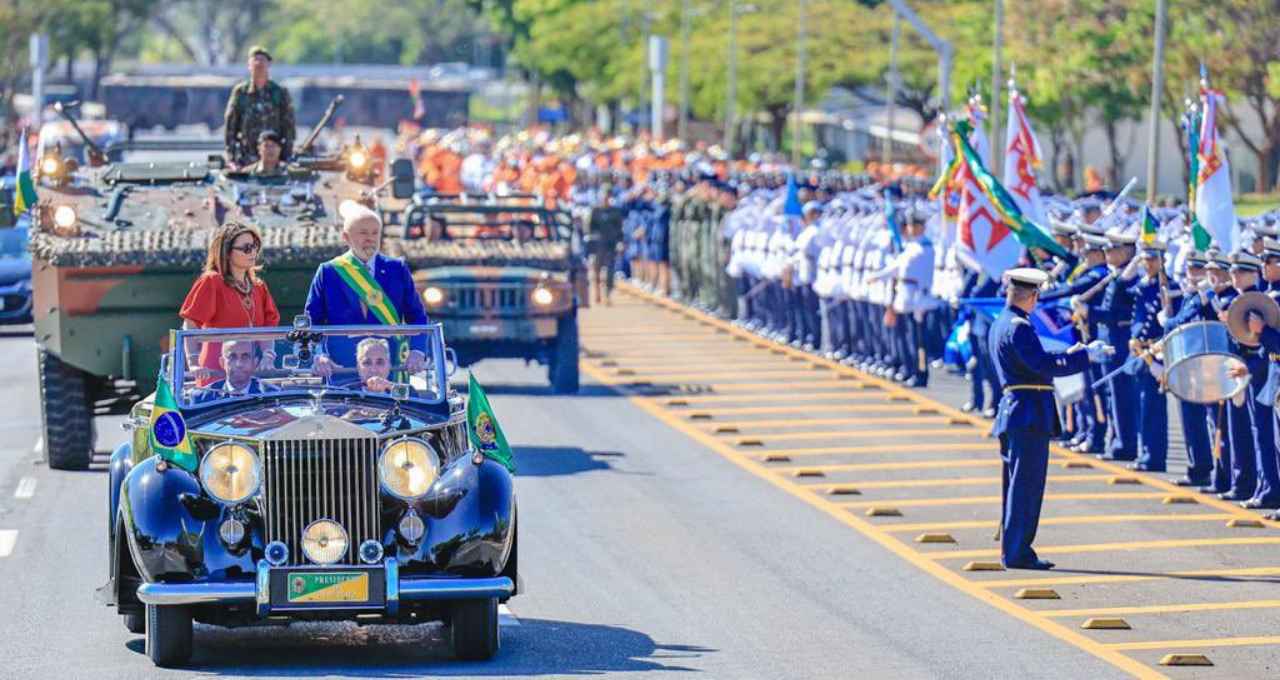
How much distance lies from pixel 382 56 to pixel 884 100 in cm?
8591

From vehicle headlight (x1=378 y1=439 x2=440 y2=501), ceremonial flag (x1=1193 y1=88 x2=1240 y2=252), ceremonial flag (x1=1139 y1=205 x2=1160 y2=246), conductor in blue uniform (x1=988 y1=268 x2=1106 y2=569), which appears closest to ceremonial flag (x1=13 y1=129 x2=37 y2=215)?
ceremonial flag (x1=1139 y1=205 x2=1160 y2=246)

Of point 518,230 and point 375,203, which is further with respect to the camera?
point 518,230

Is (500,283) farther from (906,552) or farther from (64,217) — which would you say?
(906,552)

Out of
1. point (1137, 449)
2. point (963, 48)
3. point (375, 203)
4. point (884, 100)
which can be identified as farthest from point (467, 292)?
point (884, 100)

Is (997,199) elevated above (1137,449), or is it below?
above

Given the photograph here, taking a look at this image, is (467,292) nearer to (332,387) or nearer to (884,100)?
(332,387)

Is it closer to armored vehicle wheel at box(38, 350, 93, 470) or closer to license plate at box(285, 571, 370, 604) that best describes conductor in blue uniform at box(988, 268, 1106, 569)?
license plate at box(285, 571, 370, 604)

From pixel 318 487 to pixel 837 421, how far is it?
43.1ft

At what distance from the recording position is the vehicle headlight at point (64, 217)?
845 inches

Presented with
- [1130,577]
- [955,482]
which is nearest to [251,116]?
[955,482]

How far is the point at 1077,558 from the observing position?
56.4 ft

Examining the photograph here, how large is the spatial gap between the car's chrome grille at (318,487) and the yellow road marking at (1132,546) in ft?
17.3

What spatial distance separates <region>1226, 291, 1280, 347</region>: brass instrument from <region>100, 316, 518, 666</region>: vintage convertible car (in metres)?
6.83

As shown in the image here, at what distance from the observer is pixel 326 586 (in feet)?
41.4
